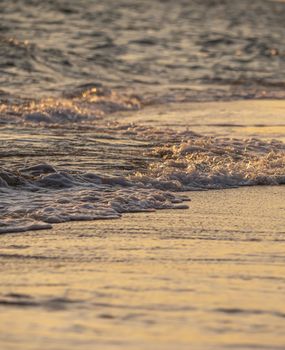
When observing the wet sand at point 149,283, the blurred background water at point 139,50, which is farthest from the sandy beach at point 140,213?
the blurred background water at point 139,50

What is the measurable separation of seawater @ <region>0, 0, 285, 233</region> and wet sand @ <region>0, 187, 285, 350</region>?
0.46 meters

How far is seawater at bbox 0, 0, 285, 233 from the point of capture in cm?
657

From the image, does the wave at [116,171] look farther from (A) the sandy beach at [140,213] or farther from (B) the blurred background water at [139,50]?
(B) the blurred background water at [139,50]

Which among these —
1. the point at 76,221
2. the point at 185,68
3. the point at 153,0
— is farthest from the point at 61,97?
the point at 153,0

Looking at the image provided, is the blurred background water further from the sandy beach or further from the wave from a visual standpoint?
the wave

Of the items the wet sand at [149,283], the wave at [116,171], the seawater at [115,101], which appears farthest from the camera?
the seawater at [115,101]

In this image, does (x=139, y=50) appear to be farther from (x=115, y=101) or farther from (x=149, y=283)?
(x=149, y=283)

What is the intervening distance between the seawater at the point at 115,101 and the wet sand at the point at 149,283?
1.52 feet

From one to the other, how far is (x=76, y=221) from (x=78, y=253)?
771 mm

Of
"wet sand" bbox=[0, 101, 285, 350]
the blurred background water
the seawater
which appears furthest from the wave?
the blurred background water

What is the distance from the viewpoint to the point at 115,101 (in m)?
13.1

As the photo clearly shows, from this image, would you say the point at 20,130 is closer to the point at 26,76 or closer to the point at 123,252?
the point at 123,252

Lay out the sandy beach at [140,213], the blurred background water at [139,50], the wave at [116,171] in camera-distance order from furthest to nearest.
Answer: the blurred background water at [139,50]
the wave at [116,171]
the sandy beach at [140,213]

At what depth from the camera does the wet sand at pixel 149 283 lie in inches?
147
